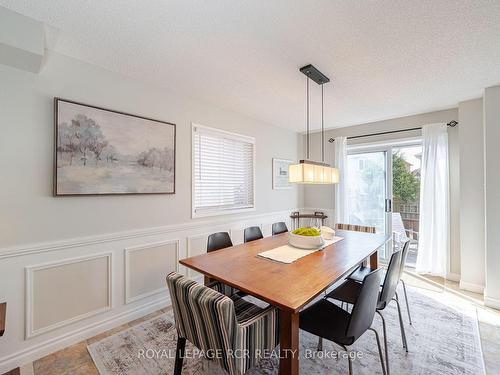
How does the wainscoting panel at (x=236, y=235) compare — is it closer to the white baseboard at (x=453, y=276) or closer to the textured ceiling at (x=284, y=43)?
the textured ceiling at (x=284, y=43)

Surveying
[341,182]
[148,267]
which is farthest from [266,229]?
[148,267]

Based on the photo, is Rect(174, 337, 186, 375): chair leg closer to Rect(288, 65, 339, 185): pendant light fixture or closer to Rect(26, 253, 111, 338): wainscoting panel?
Rect(26, 253, 111, 338): wainscoting panel

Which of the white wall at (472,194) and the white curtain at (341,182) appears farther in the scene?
the white curtain at (341,182)

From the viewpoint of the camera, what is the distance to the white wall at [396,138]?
10.8 feet

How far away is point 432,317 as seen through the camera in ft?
7.90

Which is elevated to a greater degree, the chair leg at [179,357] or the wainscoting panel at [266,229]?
the wainscoting panel at [266,229]

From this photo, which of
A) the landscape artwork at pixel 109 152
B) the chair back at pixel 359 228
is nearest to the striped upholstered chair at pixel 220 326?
the landscape artwork at pixel 109 152

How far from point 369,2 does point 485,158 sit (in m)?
2.46

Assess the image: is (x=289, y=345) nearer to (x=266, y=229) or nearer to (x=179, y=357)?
(x=179, y=357)

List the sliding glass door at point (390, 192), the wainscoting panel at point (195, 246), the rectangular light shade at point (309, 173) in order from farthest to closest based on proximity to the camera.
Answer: the sliding glass door at point (390, 192)
the wainscoting panel at point (195, 246)
the rectangular light shade at point (309, 173)

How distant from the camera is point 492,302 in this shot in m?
2.63

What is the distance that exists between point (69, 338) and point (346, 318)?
2.22m

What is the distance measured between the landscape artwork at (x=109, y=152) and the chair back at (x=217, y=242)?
757 mm

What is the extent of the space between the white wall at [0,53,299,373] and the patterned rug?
346mm
